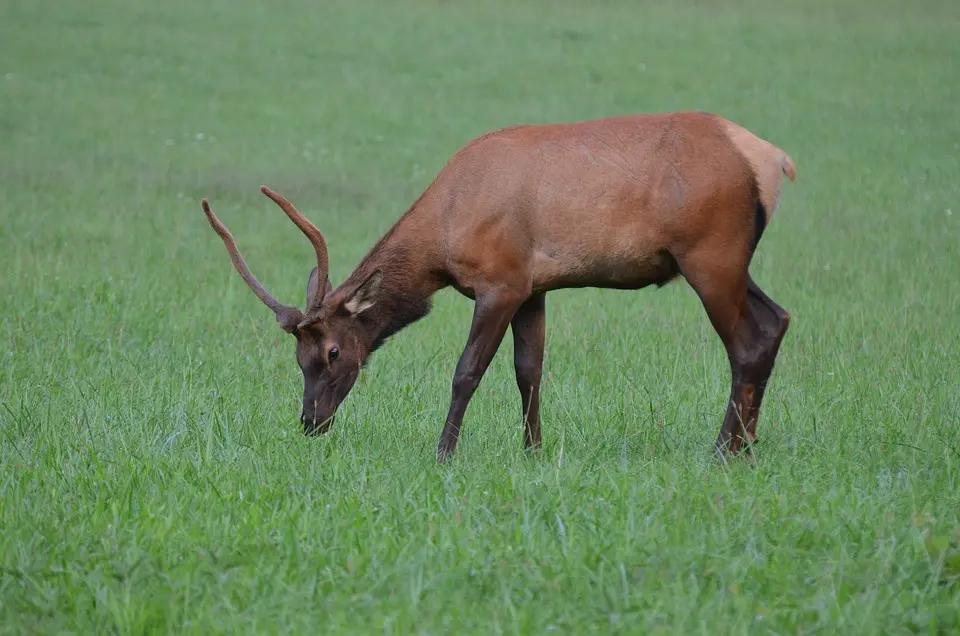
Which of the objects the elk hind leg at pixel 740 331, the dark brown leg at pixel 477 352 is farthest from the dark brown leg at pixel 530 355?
the elk hind leg at pixel 740 331

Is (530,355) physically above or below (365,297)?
below

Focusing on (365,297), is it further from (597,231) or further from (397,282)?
(597,231)

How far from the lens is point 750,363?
7.19 meters

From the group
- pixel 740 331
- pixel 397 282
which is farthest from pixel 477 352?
pixel 740 331

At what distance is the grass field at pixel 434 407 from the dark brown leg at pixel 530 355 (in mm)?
209

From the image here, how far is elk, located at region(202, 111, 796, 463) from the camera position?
7.02 meters

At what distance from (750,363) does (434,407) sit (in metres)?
1.97

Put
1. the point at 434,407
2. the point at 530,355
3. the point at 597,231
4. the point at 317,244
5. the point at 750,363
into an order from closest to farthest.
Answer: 1. the point at 597,231
2. the point at 750,363
3. the point at 317,244
4. the point at 530,355
5. the point at 434,407

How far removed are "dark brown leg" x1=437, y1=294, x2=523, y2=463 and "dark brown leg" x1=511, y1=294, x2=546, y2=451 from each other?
0.33 meters

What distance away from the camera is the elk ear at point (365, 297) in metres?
7.56

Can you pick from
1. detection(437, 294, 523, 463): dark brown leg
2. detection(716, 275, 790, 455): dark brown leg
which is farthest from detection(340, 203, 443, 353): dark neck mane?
detection(716, 275, 790, 455): dark brown leg

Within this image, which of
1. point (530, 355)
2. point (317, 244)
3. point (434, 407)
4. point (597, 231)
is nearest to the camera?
point (597, 231)

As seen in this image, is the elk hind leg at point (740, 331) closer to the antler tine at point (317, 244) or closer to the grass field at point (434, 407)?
the grass field at point (434, 407)

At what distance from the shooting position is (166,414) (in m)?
7.61
